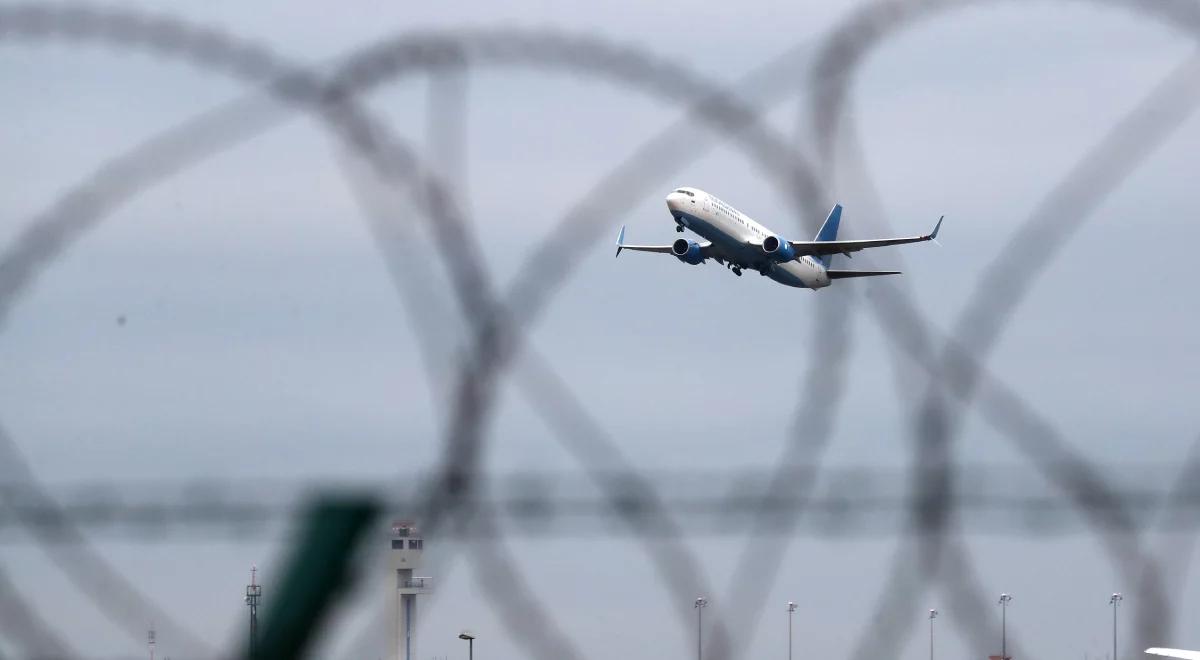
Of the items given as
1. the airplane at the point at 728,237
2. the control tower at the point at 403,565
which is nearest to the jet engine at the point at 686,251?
the airplane at the point at 728,237

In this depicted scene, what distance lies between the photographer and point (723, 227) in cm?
10219

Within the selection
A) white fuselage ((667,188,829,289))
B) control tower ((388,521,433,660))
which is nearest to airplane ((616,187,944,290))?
white fuselage ((667,188,829,289))

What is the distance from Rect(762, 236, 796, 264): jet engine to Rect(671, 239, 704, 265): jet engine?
4.87 meters

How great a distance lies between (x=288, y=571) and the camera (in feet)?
16.9

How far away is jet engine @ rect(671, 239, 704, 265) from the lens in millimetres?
95938

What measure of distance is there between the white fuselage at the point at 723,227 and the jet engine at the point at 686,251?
3.30m

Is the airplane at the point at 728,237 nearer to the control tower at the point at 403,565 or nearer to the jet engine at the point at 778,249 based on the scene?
the jet engine at the point at 778,249

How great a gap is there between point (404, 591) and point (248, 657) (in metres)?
12.3

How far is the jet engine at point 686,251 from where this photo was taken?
Answer: 95938 mm

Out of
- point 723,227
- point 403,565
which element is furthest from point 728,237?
point 403,565

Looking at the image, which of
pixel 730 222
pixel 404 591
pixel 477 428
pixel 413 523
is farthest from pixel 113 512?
pixel 730 222

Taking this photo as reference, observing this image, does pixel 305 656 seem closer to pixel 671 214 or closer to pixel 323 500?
pixel 323 500

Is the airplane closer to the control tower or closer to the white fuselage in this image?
the white fuselage

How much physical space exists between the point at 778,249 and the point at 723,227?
13.3 ft
